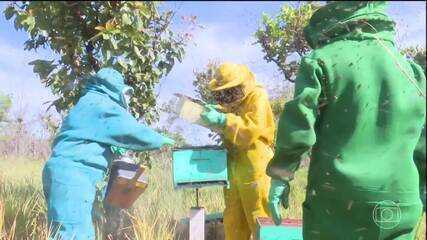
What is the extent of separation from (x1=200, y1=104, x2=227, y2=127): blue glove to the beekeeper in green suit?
1.37 m

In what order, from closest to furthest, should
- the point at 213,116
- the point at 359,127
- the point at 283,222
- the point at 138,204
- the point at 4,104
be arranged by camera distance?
the point at 359,127, the point at 283,222, the point at 213,116, the point at 4,104, the point at 138,204

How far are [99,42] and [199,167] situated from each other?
115 cm

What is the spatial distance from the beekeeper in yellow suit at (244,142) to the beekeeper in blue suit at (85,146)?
551mm

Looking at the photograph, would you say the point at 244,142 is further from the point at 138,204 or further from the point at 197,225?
the point at 138,204

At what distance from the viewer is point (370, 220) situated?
2775 mm

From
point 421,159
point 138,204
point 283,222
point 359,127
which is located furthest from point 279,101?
point 359,127

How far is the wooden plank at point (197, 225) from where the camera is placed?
14.7 ft

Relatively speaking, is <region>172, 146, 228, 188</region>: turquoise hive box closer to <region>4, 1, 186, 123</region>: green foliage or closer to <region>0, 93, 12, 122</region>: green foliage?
<region>4, 1, 186, 123</region>: green foliage

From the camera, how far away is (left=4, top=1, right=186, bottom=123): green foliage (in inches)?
107

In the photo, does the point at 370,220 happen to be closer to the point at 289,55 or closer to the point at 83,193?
the point at 83,193

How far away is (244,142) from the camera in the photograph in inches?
173

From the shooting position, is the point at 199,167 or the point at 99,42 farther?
the point at 199,167

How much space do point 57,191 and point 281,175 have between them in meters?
1.74

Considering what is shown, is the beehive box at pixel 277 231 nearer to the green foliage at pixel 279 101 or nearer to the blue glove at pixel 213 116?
the blue glove at pixel 213 116
